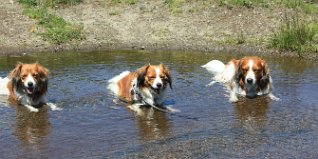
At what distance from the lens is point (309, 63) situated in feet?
49.0

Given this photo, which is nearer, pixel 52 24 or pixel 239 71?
pixel 239 71

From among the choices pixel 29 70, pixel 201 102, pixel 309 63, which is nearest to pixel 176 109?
pixel 201 102

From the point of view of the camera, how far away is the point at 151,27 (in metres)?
19.2

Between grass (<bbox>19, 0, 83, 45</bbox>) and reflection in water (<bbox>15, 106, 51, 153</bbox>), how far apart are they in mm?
7581

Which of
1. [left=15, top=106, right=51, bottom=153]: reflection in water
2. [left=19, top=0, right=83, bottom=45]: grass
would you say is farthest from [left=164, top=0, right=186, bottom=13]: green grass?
[left=15, top=106, right=51, bottom=153]: reflection in water

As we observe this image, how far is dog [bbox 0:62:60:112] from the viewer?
10.5 meters

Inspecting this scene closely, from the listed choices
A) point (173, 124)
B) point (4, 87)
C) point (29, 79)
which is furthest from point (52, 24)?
point (173, 124)

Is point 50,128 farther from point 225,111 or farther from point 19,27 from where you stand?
point 19,27

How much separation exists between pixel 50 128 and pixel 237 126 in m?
3.20

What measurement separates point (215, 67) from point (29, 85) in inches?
203

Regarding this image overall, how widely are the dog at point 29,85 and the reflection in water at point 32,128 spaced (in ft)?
0.71

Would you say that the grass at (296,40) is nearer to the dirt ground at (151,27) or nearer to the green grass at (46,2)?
the dirt ground at (151,27)

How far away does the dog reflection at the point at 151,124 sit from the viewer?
8.95 meters

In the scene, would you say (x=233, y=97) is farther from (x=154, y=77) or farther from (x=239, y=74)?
(x=154, y=77)
